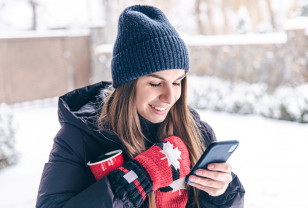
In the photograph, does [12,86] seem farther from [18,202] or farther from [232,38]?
[232,38]

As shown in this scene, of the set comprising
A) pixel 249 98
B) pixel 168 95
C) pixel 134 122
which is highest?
pixel 168 95

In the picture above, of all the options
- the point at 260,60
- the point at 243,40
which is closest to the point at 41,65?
the point at 243,40

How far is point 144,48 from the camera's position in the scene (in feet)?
3.88

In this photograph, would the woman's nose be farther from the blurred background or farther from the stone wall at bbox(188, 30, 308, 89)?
the stone wall at bbox(188, 30, 308, 89)

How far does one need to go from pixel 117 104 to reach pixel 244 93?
477 centimetres

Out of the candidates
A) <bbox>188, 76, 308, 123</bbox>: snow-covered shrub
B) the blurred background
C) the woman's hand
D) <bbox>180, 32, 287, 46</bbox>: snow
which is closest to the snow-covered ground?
the blurred background

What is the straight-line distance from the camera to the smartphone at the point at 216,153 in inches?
38.5

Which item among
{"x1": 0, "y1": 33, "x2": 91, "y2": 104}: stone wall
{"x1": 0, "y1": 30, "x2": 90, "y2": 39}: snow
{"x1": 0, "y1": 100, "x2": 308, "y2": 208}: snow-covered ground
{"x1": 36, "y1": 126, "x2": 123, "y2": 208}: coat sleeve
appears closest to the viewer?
{"x1": 36, "y1": 126, "x2": 123, "y2": 208}: coat sleeve

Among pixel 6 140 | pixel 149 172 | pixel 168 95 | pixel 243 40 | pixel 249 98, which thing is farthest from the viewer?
pixel 243 40

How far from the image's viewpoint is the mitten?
0.95 meters

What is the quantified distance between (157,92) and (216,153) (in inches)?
13.0

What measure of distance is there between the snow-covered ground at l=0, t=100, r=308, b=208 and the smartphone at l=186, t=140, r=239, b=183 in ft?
6.37

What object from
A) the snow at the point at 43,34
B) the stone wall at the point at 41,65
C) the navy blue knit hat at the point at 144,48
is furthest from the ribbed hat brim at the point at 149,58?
the snow at the point at 43,34

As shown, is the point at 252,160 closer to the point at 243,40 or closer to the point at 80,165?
the point at 80,165
